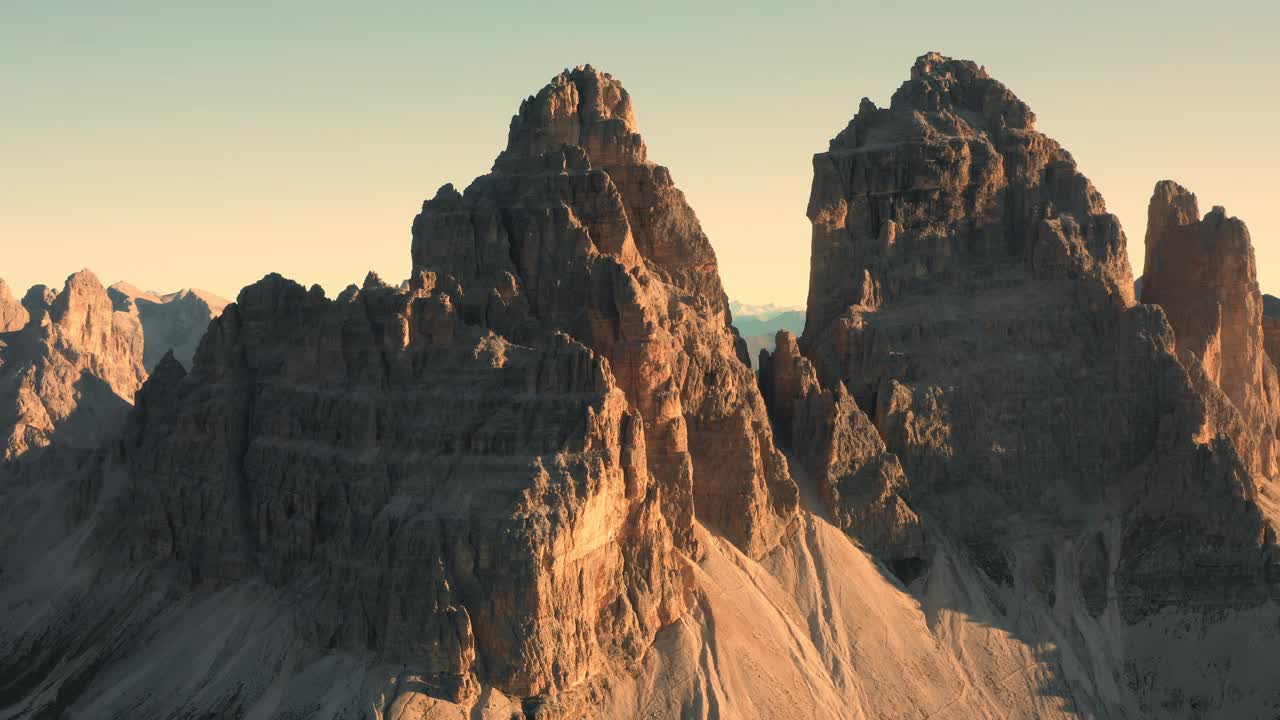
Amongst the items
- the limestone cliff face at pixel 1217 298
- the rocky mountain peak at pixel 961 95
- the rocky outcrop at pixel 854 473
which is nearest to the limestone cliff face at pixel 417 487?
the rocky outcrop at pixel 854 473

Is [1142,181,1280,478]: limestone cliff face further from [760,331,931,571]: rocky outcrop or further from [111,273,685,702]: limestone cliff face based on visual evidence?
[111,273,685,702]: limestone cliff face

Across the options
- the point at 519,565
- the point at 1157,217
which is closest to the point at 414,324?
the point at 519,565

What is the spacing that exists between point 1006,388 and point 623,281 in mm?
37764

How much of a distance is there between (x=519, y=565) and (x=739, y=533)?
2564 centimetres

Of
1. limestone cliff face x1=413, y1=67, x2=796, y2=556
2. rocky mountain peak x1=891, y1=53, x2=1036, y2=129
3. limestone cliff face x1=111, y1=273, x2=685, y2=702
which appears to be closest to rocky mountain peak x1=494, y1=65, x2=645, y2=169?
limestone cliff face x1=413, y1=67, x2=796, y2=556

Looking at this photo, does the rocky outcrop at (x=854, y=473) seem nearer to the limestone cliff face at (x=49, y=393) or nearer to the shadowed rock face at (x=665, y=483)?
the shadowed rock face at (x=665, y=483)

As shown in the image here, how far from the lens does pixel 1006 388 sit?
406ft

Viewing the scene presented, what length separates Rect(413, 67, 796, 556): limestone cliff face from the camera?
10531cm

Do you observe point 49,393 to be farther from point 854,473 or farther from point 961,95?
point 961,95

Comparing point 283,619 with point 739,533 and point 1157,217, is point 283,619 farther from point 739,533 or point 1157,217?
point 1157,217

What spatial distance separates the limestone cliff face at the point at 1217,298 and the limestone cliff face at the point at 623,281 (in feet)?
153

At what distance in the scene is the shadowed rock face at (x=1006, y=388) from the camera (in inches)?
4624

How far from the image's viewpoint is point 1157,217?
141625mm

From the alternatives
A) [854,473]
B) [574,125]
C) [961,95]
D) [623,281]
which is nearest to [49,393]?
[574,125]
